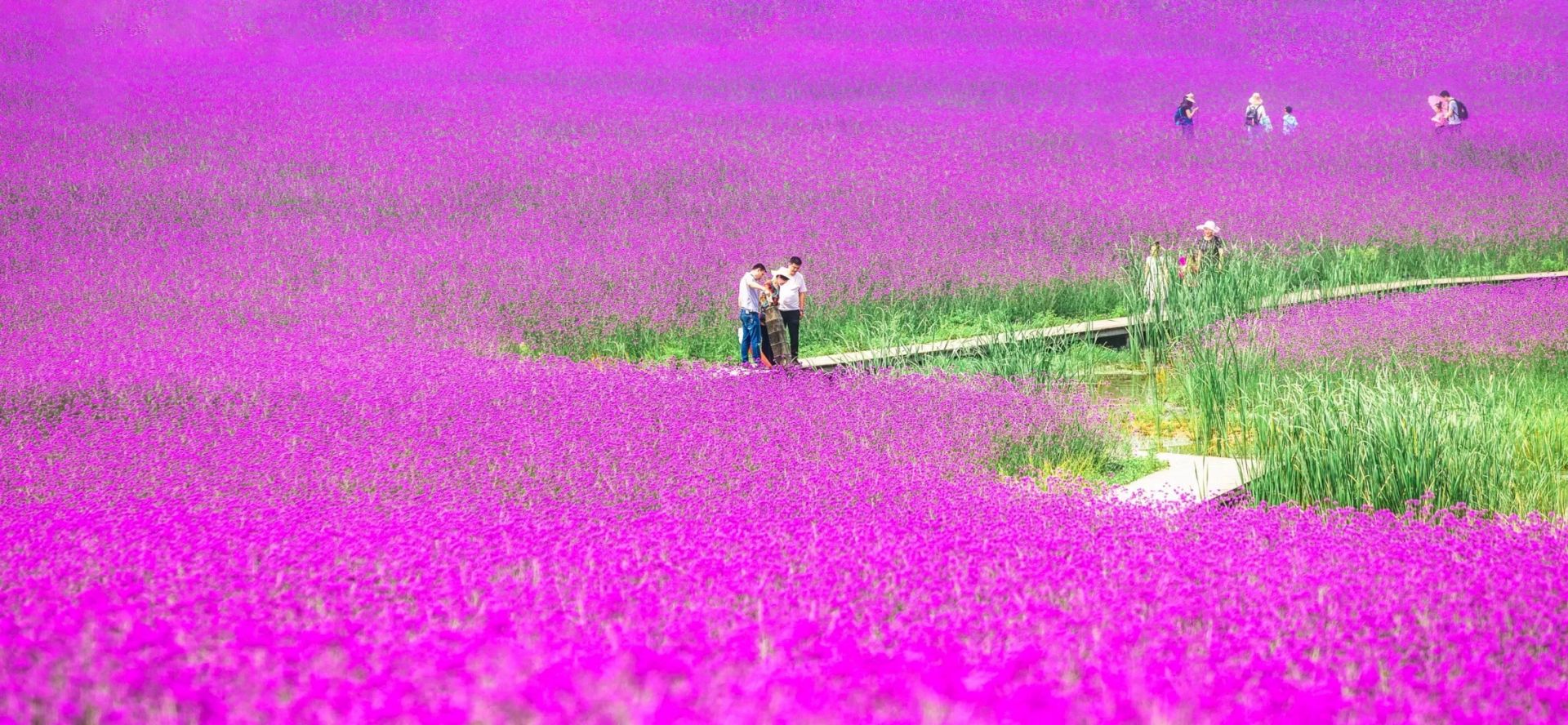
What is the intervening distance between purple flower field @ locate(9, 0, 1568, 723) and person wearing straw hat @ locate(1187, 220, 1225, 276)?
1.28m

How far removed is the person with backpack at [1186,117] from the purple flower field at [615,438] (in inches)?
26.0

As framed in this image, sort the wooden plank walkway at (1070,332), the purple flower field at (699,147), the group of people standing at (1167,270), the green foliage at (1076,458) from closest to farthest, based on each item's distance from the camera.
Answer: the green foliage at (1076,458) < the wooden plank walkway at (1070,332) < the group of people standing at (1167,270) < the purple flower field at (699,147)

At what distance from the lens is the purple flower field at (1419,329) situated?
8.80 meters

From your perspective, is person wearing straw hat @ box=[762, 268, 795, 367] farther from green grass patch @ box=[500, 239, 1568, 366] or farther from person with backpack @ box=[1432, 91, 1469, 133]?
person with backpack @ box=[1432, 91, 1469, 133]

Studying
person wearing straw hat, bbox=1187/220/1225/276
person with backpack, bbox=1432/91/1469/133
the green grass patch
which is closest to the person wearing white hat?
the green grass patch

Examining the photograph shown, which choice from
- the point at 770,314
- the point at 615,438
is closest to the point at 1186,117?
the point at 770,314

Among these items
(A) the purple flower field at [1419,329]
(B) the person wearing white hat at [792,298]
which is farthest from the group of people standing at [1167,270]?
(B) the person wearing white hat at [792,298]

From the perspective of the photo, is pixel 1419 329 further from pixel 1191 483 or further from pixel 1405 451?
pixel 1405 451

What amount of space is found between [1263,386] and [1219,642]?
5122 millimetres

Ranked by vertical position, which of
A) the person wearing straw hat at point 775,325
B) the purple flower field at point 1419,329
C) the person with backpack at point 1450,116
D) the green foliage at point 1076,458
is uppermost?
the person with backpack at point 1450,116

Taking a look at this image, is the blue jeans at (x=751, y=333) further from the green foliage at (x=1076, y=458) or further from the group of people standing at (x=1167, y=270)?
the green foliage at (x=1076, y=458)

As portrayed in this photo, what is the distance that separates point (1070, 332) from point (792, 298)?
7.51 ft

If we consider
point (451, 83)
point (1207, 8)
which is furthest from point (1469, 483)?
point (1207, 8)

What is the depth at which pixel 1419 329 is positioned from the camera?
9.34 metres
